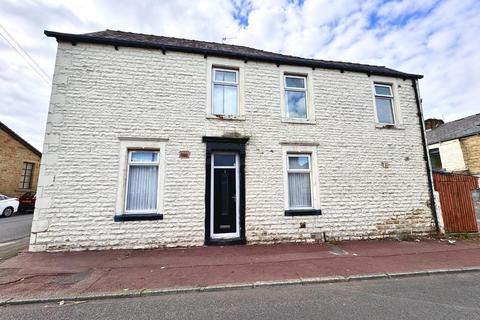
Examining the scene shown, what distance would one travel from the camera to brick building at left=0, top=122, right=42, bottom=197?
57.4ft

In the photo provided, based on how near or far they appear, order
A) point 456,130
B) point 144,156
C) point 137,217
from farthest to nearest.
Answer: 1. point 456,130
2. point 144,156
3. point 137,217

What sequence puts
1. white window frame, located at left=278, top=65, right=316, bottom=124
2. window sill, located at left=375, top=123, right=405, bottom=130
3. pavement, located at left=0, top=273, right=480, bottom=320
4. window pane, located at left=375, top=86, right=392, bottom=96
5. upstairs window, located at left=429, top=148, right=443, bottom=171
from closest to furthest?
pavement, located at left=0, top=273, right=480, bottom=320
white window frame, located at left=278, top=65, right=316, bottom=124
window sill, located at left=375, top=123, right=405, bottom=130
window pane, located at left=375, top=86, right=392, bottom=96
upstairs window, located at left=429, top=148, right=443, bottom=171

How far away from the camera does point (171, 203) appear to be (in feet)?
22.1

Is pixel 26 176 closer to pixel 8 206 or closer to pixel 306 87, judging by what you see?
pixel 8 206

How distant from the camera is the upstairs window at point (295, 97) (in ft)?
27.0

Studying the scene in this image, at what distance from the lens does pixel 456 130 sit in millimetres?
20156

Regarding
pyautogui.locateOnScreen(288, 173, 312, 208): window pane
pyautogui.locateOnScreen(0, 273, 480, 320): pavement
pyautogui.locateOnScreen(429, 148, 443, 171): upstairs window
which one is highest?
pyautogui.locateOnScreen(429, 148, 443, 171): upstairs window

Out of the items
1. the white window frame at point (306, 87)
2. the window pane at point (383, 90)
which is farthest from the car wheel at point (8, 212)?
the window pane at point (383, 90)

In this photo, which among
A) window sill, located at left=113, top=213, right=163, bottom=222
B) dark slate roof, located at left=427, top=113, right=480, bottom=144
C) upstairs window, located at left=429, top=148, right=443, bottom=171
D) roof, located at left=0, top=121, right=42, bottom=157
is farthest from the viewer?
upstairs window, located at left=429, top=148, right=443, bottom=171

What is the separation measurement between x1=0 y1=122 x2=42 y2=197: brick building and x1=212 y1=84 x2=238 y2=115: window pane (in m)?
19.9

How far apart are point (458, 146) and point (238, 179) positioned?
859 inches

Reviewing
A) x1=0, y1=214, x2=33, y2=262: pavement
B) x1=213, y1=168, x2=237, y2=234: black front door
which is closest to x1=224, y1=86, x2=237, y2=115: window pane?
x1=213, y1=168, x2=237, y2=234: black front door

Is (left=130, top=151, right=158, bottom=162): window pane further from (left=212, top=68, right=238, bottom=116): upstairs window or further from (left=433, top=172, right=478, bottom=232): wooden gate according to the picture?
(left=433, top=172, right=478, bottom=232): wooden gate

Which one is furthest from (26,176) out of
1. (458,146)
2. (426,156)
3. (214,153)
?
(458,146)
